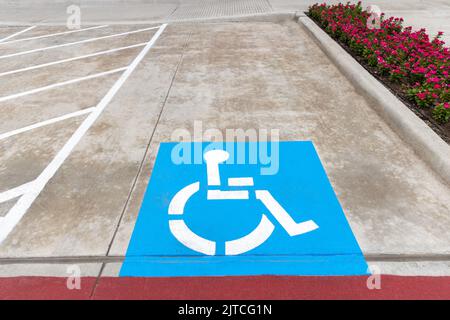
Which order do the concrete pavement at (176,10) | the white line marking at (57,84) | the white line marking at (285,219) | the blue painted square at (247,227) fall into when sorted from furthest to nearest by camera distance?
the concrete pavement at (176,10)
the white line marking at (57,84)
the white line marking at (285,219)
the blue painted square at (247,227)

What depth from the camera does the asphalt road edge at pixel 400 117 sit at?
3688 mm

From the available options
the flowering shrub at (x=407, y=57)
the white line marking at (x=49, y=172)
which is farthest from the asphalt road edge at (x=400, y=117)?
the white line marking at (x=49, y=172)

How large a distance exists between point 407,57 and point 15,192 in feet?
21.2

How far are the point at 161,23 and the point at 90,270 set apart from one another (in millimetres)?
9984

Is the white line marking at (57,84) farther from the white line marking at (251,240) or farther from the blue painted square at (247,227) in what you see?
the white line marking at (251,240)

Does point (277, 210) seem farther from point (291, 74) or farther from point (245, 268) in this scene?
point (291, 74)

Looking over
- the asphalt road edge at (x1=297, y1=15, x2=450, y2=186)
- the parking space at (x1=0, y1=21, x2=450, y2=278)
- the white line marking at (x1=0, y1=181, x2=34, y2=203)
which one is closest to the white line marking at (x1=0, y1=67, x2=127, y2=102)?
the parking space at (x1=0, y1=21, x2=450, y2=278)

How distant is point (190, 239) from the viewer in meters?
2.88

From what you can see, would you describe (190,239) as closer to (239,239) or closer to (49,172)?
(239,239)

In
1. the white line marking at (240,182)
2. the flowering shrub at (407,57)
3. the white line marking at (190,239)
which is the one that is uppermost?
the flowering shrub at (407,57)

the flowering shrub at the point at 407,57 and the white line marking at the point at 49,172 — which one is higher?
the flowering shrub at the point at 407,57

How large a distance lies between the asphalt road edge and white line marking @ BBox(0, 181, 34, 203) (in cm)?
443

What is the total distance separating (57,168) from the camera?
3.88 m

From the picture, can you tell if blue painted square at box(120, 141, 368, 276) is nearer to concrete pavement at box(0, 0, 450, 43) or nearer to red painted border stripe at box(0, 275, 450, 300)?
red painted border stripe at box(0, 275, 450, 300)
